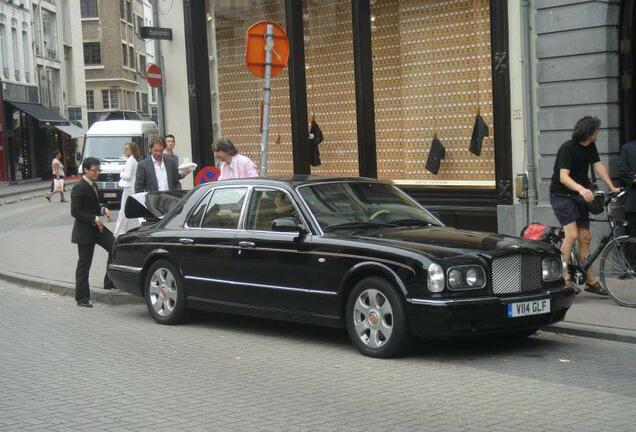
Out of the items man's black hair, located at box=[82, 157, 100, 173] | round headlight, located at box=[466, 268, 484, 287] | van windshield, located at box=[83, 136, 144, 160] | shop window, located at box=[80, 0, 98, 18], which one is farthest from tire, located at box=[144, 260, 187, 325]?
shop window, located at box=[80, 0, 98, 18]

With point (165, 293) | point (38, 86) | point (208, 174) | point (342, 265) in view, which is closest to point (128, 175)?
point (208, 174)

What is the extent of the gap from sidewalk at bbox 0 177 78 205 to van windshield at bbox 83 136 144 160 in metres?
6.83

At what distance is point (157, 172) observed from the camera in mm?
15320

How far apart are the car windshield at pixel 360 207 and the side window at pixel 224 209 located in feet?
2.69

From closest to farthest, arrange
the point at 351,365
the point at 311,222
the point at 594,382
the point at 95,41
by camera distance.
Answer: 1. the point at 594,382
2. the point at 351,365
3. the point at 311,222
4. the point at 95,41

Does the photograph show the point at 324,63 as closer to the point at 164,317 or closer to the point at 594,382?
the point at 164,317

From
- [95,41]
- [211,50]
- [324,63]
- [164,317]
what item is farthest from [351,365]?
[95,41]

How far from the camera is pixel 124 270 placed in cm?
1168

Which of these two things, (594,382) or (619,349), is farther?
(619,349)

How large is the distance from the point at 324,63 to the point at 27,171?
42.9 metres

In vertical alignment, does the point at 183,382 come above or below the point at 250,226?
below

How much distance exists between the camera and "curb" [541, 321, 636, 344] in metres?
9.32

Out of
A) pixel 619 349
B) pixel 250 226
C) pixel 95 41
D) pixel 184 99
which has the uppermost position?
pixel 95 41

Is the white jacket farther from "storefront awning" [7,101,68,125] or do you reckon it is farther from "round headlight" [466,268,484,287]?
"storefront awning" [7,101,68,125]
